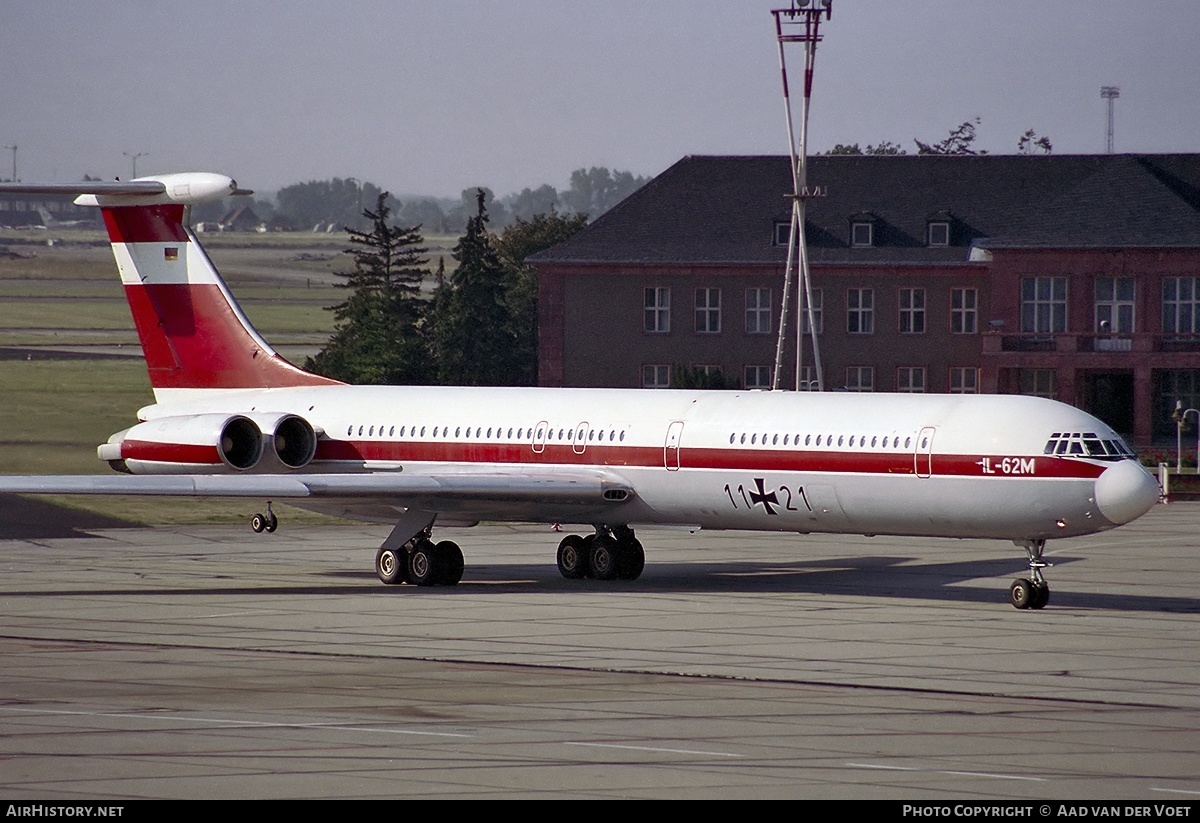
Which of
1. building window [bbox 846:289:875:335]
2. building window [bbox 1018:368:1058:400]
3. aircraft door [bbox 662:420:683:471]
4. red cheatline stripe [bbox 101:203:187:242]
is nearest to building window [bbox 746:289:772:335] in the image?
building window [bbox 846:289:875:335]

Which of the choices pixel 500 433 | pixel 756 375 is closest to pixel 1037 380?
pixel 756 375

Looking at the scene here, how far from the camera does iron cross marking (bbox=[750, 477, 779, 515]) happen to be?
28375mm

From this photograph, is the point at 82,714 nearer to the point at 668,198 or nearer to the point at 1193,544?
the point at 1193,544

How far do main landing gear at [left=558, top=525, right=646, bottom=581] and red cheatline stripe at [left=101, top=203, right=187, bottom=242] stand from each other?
32.3 ft

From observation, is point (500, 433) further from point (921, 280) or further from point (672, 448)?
point (921, 280)

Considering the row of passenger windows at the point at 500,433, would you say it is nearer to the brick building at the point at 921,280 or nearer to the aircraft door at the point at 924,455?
the aircraft door at the point at 924,455

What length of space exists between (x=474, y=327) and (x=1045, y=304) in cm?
2752

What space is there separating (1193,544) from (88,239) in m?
177

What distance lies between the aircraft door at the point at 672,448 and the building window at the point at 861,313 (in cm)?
4243

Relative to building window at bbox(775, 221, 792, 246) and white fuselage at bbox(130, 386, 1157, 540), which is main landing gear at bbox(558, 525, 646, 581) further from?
building window at bbox(775, 221, 792, 246)

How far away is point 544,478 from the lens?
99.1 feet

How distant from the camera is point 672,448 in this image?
97.1 feet

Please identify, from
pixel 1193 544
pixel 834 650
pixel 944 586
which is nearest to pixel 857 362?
pixel 1193 544

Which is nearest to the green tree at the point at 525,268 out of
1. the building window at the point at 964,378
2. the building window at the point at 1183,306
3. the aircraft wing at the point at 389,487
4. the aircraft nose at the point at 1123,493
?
the building window at the point at 964,378
